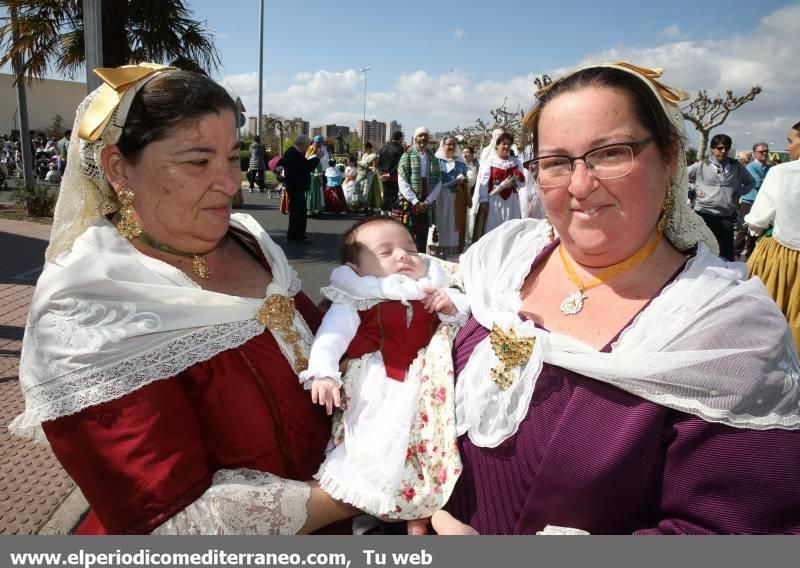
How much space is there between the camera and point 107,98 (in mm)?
1604

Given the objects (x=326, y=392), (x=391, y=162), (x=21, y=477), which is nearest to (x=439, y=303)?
(x=326, y=392)

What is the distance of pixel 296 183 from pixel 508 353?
9643 millimetres

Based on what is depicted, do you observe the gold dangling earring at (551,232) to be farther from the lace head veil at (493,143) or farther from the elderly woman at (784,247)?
the lace head veil at (493,143)

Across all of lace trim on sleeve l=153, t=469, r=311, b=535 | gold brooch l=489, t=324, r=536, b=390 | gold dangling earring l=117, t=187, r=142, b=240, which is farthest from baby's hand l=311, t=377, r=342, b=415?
gold dangling earring l=117, t=187, r=142, b=240

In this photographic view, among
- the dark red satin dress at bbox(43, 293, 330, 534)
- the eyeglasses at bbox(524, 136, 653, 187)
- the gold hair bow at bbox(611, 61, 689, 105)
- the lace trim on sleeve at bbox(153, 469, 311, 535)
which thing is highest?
the gold hair bow at bbox(611, 61, 689, 105)

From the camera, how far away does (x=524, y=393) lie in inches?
60.3

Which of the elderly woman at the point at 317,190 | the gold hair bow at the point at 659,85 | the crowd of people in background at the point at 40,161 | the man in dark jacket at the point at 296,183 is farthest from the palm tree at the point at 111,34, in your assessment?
the crowd of people in background at the point at 40,161

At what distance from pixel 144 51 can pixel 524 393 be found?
9.85 meters

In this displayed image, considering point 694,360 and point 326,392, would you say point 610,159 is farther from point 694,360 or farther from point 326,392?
point 326,392

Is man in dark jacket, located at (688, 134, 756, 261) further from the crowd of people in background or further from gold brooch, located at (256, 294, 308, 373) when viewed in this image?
the crowd of people in background

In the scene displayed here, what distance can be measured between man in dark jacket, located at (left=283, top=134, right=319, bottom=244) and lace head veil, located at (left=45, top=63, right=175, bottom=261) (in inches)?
353

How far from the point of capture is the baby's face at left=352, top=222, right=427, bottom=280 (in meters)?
2.25
